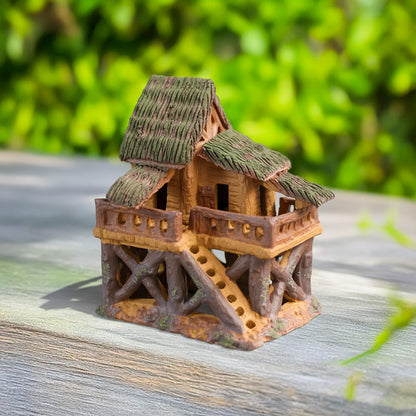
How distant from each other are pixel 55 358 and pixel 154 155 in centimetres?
83

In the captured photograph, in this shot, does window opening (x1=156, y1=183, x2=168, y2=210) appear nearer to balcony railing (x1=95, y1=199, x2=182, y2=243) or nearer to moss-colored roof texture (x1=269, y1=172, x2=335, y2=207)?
balcony railing (x1=95, y1=199, x2=182, y2=243)

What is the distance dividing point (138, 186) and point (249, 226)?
43 centimetres

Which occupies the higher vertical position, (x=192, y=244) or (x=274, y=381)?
(x=192, y=244)

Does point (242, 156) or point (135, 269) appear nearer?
point (242, 156)

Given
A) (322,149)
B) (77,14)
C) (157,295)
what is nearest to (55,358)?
(157,295)

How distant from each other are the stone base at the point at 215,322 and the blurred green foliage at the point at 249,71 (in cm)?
338

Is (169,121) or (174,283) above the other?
(169,121)

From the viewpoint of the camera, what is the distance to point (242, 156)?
272 cm

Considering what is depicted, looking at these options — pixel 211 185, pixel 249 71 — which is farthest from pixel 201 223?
pixel 249 71

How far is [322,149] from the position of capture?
6.70 m

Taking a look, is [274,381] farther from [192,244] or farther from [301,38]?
[301,38]

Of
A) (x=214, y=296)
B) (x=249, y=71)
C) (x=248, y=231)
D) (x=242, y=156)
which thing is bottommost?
(x=214, y=296)

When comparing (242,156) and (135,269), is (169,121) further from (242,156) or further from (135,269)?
(135,269)

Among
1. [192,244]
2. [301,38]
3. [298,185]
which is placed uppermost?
[301,38]
